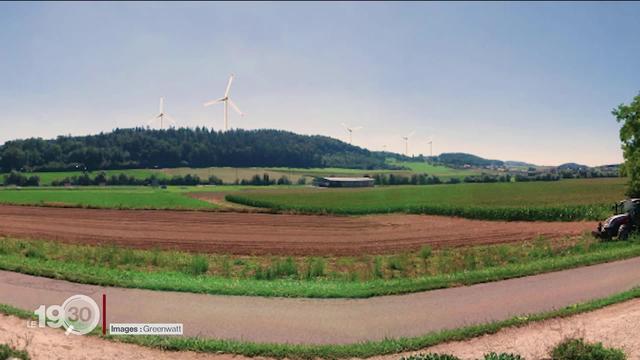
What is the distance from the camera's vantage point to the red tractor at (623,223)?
26.2 m

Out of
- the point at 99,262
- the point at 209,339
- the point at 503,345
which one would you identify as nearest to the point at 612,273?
the point at 503,345

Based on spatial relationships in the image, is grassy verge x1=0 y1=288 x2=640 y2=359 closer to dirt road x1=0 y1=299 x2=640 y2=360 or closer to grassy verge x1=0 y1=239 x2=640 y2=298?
dirt road x1=0 y1=299 x2=640 y2=360

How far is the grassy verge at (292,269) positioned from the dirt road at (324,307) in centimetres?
57

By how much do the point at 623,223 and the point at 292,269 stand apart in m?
19.3

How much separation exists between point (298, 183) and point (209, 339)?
405 ft

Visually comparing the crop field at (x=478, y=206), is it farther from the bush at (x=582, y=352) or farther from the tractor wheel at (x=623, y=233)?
the bush at (x=582, y=352)

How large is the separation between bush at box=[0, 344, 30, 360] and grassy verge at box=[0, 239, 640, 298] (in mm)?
5874

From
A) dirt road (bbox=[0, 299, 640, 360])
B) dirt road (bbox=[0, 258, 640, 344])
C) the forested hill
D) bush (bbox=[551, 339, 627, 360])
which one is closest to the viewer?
bush (bbox=[551, 339, 627, 360])

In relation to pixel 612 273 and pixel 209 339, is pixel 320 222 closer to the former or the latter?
pixel 612 273

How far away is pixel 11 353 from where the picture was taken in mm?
8242

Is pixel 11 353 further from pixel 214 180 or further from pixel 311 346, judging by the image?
pixel 214 180

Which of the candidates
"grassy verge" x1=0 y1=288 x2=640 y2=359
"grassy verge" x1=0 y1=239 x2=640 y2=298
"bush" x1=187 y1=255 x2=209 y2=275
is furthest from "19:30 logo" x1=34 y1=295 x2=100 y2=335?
"bush" x1=187 y1=255 x2=209 y2=275

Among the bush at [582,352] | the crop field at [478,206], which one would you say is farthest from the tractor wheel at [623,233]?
the bush at [582,352]

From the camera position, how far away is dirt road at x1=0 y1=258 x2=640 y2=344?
429 inches
